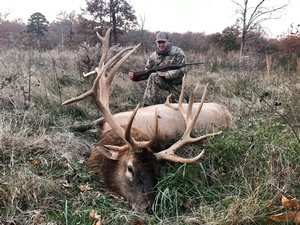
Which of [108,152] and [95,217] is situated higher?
[108,152]

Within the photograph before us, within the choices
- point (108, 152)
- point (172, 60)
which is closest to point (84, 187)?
point (108, 152)

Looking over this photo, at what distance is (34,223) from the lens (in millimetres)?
2486

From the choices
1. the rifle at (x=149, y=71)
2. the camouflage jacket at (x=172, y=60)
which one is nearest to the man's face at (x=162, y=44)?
the camouflage jacket at (x=172, y=60)

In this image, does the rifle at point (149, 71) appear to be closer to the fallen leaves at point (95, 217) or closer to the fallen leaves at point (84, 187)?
the fallen leaves at point (84, 187)

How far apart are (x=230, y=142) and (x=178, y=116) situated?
1.21m

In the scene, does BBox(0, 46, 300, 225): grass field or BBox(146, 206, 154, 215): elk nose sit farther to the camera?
BBox(146, 206, 154, 215): elk nose

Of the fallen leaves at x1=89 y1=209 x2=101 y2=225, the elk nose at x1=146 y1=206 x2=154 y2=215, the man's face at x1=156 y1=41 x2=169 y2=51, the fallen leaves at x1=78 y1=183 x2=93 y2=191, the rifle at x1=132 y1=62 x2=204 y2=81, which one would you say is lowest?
the elk nose at x1=146 y1=206 x2=154 y2=215

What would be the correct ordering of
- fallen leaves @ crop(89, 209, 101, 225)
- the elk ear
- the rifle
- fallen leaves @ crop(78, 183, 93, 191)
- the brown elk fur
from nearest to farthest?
fallen leaves @ crop(89, 209, 101, 225), the brown elk fur, fallen leaves @ crop(78, 183, 93, 191), the elk ear, the rifle

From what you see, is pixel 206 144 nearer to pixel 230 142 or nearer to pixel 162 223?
pixel 230 142

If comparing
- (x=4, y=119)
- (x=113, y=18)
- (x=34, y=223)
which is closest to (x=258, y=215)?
(x=34, y=223)

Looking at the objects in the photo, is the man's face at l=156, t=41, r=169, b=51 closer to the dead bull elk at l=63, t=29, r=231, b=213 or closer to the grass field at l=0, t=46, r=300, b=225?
the dead bull elk at l=63, t=29, r=231, b=213

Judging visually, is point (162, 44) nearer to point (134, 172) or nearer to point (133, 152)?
point (133, 152)

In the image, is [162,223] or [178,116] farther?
[178,116]

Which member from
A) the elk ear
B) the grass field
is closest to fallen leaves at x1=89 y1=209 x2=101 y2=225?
the grass field
